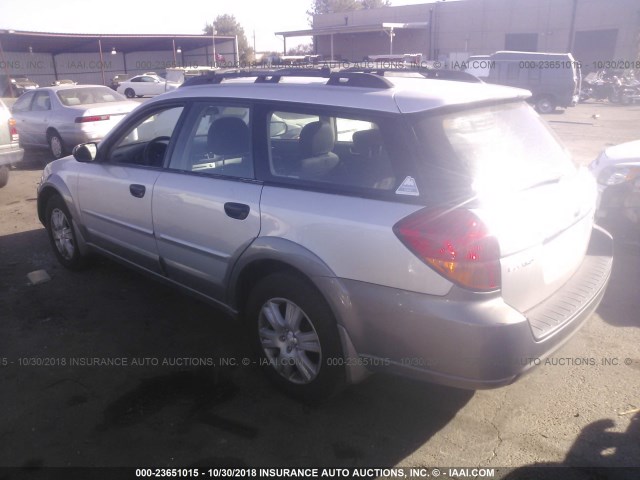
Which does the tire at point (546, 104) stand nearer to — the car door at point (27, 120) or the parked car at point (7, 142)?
the car door at point (27, 120)

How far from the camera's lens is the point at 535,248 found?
2.61 meters

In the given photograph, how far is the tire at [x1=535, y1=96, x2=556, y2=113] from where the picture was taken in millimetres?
20859

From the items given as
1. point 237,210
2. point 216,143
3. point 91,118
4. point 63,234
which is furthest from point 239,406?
point 91,118

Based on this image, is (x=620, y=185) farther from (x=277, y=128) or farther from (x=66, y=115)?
(x=66, y=115)

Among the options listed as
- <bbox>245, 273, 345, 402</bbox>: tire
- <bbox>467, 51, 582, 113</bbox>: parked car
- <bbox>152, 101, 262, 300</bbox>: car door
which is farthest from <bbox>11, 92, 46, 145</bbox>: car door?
<bbox>467, 51, 582, 113</bbox>: parked car

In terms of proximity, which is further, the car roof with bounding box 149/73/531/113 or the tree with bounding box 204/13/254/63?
the tree with bounding box 204/13/254/63

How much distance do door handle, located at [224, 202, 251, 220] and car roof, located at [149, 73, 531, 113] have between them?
2.23 ft

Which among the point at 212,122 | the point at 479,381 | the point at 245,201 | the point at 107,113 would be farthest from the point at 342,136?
the point at 107,113

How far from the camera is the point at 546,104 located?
69.1 ft

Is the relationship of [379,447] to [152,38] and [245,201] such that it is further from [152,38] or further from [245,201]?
[152,38]

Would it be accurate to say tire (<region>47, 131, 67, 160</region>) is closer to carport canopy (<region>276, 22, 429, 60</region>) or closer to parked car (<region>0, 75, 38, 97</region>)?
parked car (<region>0, 75, 38, 97</region>)

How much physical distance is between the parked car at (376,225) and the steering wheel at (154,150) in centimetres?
25

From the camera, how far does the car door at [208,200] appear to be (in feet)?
10.8

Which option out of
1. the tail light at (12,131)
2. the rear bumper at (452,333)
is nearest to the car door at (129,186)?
the rear bumper at (452,333)
